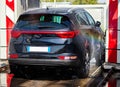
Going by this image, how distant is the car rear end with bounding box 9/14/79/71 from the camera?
32.0 ft

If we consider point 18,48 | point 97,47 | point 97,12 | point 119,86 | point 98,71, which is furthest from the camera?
point 97,12

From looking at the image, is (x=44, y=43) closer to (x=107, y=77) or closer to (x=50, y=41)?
(x=50, y=41)

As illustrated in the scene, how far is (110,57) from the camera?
1187cm

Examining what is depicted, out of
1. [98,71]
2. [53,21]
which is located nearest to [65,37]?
[53,21]

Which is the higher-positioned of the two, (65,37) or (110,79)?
(65,37)

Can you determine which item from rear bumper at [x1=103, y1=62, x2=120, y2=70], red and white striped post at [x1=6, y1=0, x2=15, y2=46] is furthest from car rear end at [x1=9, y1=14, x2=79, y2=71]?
red and white striped post at [x1=6, y1=0, x2=15, y2=46]

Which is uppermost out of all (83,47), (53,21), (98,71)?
(53,21)

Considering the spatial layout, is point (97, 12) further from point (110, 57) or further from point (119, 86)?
point (119, 86)

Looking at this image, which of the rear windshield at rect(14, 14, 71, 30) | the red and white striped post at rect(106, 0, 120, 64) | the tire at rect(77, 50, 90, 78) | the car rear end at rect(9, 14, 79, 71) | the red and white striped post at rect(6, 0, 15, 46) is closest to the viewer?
the car rear end at rect(9, 14, 79, 71)

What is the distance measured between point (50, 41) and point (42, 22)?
2.01ft

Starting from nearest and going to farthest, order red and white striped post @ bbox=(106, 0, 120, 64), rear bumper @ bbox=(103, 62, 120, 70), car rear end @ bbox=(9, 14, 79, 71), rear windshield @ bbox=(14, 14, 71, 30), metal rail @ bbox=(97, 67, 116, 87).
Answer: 1. metal rail @ bbox=(97, 67, 116, 87)
2. car rear end @ bbox=(9, 14, 79, 71)
3. rear windshield @ bbox=(14, 14, 71, 30)
4. rear bumper @ bbox=(103, 62, 120, 70)
5. red and white striped post @ bbox=(106, 0, 120, 64)

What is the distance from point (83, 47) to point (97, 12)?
10.4 meters

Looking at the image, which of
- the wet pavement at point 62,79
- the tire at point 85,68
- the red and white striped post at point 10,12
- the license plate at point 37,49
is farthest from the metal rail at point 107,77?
the red and white striped post at point 10,12

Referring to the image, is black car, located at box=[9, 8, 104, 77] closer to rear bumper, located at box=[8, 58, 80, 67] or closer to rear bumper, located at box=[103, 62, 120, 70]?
rear bumper, located at box=[8, 58, 80, 67]
